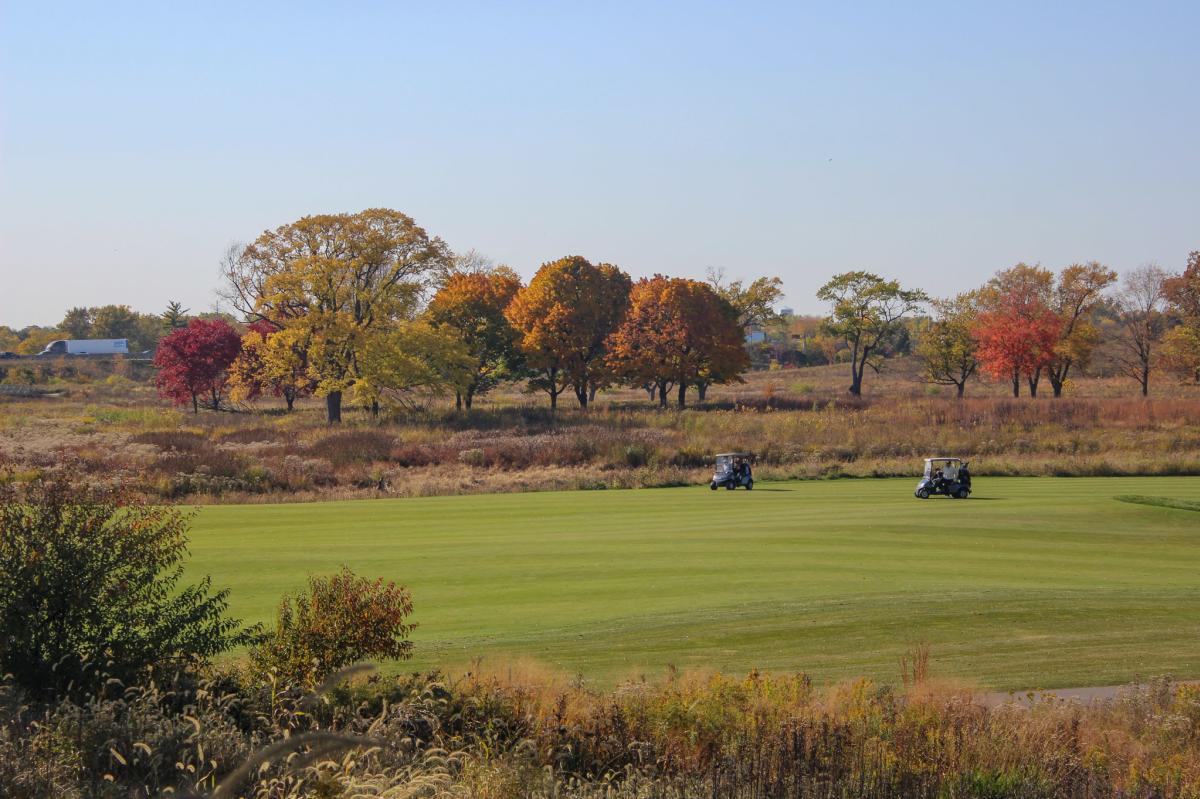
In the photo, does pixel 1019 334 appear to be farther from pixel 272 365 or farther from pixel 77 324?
pixel 77 324

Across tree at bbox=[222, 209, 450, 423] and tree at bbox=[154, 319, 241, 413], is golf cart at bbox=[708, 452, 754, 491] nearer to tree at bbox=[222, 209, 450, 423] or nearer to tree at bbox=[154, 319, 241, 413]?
tree at bbox=[222, 209, 450, 423]

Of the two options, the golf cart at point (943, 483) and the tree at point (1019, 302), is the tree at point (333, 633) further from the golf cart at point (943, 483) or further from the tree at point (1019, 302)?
the tree at point (1019, 302)

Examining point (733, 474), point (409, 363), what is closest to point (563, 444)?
point (733, 474)

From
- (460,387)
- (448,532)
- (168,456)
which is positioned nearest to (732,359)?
(460,387)

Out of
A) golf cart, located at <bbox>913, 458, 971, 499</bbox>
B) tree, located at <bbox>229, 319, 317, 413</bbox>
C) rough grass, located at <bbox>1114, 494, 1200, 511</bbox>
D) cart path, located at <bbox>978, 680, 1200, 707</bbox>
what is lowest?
cart path, located at <bbox>978, 680, 1200, 707</bbox>

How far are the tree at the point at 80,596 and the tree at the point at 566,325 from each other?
68.2 metres

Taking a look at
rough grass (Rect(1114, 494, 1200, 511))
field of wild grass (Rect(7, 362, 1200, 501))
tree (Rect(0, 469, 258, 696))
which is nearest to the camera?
tree (Rect(0, 469, 258, 696))

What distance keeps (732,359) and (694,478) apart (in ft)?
136

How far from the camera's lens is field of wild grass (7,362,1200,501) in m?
42.7

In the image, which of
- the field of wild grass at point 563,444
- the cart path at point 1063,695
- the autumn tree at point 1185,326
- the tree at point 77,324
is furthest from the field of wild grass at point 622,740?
the tree at point 77,324

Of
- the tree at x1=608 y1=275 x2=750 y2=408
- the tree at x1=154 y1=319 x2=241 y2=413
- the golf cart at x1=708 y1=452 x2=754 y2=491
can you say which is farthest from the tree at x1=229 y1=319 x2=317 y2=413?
the golf cart at x1=708 y1=452 x2=754 y2=491

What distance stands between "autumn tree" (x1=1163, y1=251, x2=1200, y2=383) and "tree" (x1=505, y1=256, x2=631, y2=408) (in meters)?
41.6

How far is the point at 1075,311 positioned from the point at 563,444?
6256cm

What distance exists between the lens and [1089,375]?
10700 cm
